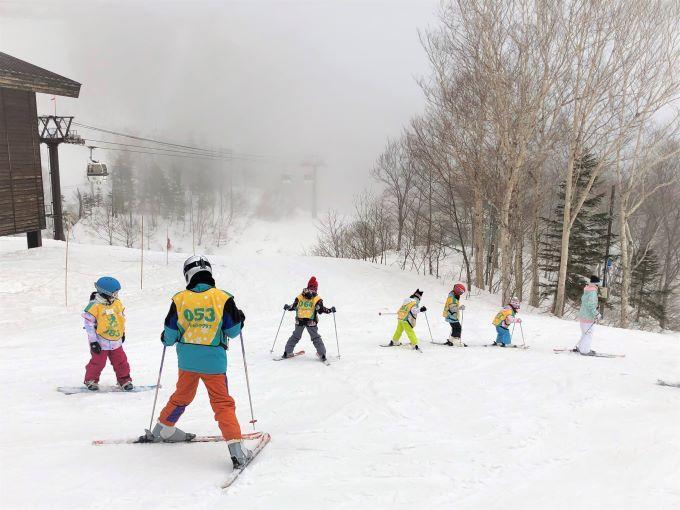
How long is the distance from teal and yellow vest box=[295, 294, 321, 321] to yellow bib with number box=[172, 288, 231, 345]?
13.0ft

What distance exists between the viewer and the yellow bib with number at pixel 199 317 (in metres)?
3.73

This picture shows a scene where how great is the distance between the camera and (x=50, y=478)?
3.40 meters

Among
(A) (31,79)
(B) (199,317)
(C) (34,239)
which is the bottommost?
(B) (199,317)

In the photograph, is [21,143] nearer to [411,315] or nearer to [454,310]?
[411,315]

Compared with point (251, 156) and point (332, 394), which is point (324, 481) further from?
point (251, 156)

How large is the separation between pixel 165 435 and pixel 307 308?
3.90m

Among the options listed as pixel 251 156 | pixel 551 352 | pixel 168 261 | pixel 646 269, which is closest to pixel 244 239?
pixel 251 156

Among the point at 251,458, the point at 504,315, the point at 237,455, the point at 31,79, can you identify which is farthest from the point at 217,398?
the point at 31,79

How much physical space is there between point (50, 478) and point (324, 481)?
2.21 m

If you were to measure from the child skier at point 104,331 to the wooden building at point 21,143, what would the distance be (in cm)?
1408

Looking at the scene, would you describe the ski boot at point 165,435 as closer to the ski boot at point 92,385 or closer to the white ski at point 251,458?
the white ski at point 251,458

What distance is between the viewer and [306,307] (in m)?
7.70

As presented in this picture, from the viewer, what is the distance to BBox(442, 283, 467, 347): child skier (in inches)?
361

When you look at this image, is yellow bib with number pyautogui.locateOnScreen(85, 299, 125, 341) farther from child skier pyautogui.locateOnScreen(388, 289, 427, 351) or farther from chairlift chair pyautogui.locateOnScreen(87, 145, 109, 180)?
chairlift chair pyautogui.locateOnScreen(87, 145, 109, 180)
